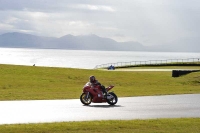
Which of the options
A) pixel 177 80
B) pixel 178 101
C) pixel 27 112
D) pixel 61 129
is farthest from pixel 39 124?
pixel 177 80

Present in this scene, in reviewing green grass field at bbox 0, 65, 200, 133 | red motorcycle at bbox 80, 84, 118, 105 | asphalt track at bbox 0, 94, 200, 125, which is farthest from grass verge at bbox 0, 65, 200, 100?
red motorcycle at bbox 80, 84, 118, 105

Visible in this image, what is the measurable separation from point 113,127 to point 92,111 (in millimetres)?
4993

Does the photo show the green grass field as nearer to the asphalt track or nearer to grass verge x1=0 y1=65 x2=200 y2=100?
grass verge x1=0 y1=65 x2=200 y2=100

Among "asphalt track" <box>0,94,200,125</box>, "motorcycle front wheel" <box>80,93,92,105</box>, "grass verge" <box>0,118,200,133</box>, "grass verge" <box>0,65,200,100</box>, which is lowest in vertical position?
"grass verge" <box>0,118,200,133</box>

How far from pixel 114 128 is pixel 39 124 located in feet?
8.22

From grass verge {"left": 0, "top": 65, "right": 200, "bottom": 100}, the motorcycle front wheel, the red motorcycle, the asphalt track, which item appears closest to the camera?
the asphalt track

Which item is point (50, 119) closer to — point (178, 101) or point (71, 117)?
point (71, 117)

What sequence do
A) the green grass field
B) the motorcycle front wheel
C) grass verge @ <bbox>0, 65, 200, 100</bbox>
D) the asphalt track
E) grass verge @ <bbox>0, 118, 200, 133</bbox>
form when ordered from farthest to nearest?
grass verge @ <bbox>0, 65, 200, 100</bbox>, the motorcycle front wheel, the asphalt track, the green grass field, grass verge @ <bbox>0, 118, 200, 133</bbox>

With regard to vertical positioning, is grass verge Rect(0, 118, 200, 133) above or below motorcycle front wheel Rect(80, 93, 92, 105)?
below

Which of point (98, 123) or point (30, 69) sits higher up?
point (30, 69)

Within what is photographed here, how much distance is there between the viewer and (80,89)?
34000 millimetres

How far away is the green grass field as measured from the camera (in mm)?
14266

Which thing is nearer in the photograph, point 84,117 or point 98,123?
point 98,123

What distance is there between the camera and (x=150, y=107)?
70.3ft
